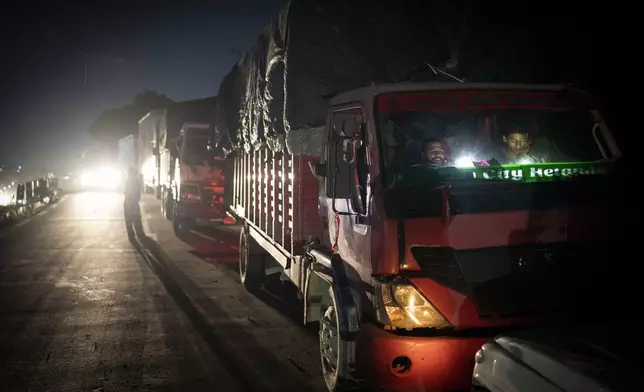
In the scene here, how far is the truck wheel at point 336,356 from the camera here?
4.27 m

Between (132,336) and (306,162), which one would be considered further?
(132,336)

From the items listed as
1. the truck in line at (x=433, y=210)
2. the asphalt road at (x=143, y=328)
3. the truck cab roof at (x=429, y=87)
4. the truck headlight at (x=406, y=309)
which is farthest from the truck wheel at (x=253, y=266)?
the truck headlight at (x=406, y=309)

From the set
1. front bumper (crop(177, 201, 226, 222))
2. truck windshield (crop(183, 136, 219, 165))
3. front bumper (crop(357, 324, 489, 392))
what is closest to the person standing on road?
front bumper (crop(177, 201, 226, 222))

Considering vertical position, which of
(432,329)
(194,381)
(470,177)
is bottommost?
(194,381)

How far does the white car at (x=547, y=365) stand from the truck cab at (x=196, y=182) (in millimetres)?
Result: 13918

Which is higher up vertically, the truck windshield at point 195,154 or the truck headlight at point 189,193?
the truck windshield at point 195,154

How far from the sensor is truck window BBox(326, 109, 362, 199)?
4535 mm

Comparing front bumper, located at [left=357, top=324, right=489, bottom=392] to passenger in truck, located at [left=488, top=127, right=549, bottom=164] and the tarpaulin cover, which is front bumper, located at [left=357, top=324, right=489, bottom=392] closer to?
passenger in truck, located at [left=488, top=127, right=549, bottom=164]

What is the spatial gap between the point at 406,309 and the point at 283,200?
3029mm

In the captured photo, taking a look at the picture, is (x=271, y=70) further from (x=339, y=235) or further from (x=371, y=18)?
(x=339, y=235)

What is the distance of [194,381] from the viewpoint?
546cm

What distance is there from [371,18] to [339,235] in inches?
75.5

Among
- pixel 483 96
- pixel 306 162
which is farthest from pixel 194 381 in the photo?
pixel 483 96

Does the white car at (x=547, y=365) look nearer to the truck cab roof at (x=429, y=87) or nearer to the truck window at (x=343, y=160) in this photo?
the truck window at (x=343, y=160)
